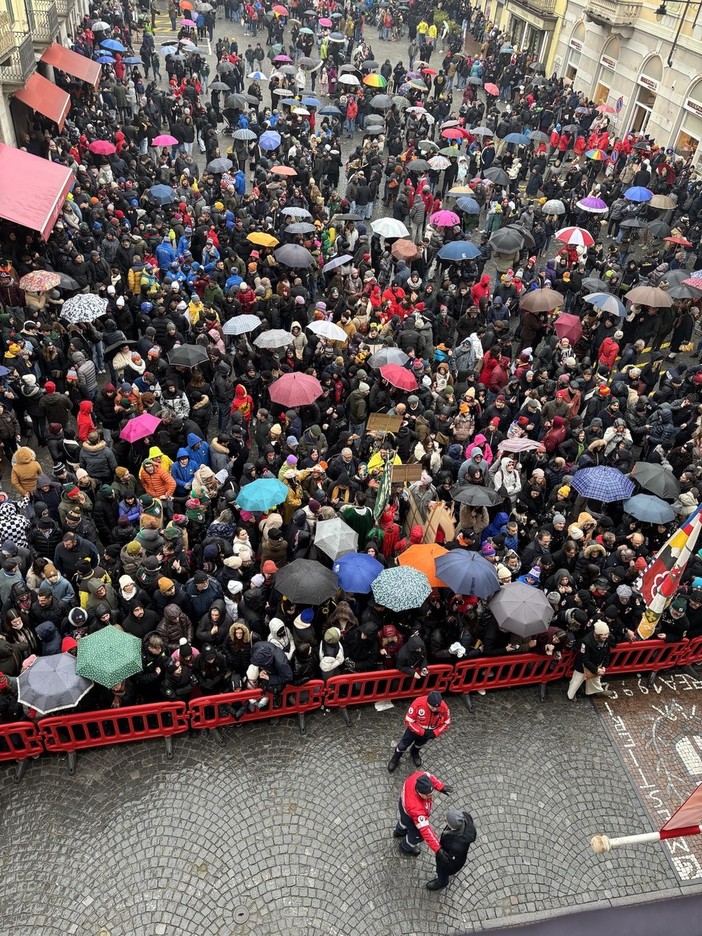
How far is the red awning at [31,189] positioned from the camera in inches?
540

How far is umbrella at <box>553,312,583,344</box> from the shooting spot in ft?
45.4

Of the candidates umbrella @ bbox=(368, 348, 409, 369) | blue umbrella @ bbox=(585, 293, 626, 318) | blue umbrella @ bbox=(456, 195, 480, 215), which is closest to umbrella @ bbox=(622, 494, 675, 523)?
umbrella @ bbox=(368, 348, 409, 369)

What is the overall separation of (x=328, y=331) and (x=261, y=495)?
4.28m

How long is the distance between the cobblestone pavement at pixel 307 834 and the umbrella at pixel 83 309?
22.9 ft

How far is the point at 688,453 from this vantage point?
11.2m

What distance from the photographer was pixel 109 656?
7.04 meters

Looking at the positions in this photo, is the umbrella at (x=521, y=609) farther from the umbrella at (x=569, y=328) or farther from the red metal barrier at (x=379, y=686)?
the umbrella at (x=569, y=328)

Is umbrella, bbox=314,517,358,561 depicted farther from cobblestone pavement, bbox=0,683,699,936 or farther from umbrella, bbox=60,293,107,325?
umbrella, bbox=60,293,107,325

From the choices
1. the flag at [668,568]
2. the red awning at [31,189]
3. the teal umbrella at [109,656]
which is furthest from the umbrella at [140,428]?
the flag at [668,568]

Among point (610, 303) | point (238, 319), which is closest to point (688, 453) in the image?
point (610, 303)

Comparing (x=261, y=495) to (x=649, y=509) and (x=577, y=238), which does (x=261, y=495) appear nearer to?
(x=649, y=509)

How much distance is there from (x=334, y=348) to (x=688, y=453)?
6009 millimetres

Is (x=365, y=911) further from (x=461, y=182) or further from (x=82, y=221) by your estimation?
(x=461, y=182)

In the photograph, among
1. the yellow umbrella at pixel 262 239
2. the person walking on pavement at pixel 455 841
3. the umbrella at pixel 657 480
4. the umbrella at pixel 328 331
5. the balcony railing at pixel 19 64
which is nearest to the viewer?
the person walking on pavement at pixel 455 841
